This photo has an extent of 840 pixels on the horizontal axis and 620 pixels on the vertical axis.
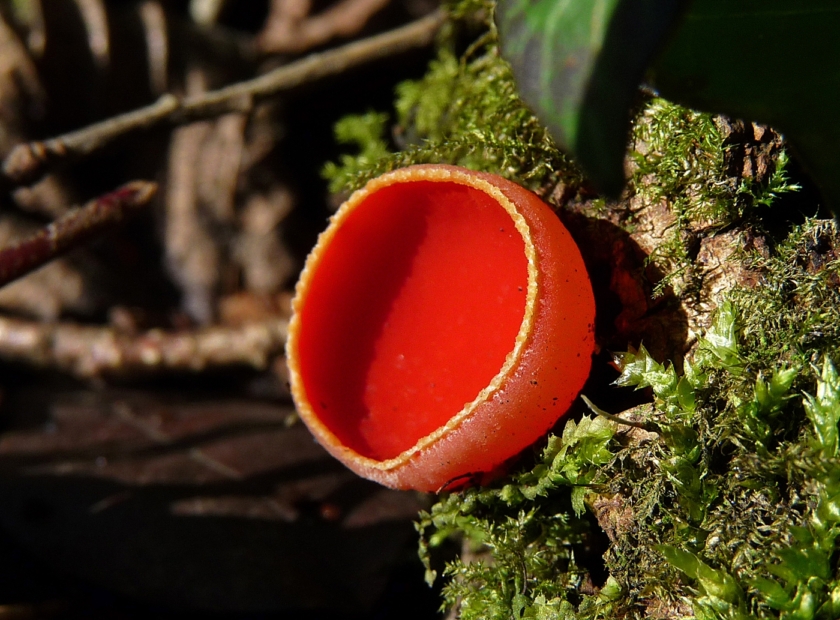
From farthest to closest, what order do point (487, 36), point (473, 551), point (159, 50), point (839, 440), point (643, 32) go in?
point (159, 50)
point (487, 36)
point (473, 551)
point (839, 440)
point (643, 32)

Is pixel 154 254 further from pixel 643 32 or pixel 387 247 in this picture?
pixel 643 32

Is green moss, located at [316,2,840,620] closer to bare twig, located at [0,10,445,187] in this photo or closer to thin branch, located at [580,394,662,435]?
thin branch, located at [580,394,662,435]

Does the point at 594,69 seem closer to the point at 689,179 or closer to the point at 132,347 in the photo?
the point at 689,179

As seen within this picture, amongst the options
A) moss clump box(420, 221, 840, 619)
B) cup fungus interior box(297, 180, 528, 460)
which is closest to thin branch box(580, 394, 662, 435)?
moss clump box(420, 221, 840, 619)

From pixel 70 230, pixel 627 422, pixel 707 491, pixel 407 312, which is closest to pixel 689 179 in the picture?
pixel 627 422

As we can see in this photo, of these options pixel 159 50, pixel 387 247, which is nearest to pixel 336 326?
pixel 387 247

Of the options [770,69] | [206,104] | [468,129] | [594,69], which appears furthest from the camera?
[206,104]

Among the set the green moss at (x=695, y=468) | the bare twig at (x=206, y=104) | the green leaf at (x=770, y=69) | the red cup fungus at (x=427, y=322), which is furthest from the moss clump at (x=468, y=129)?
the green leaf at (x=770, y=69)
